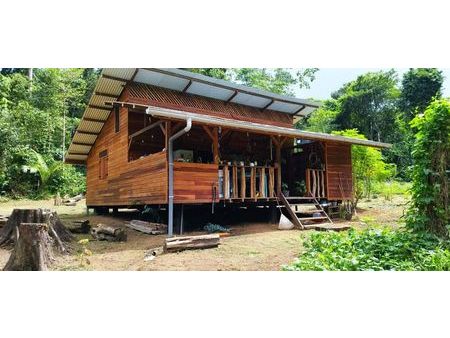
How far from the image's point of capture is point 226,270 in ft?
18.0

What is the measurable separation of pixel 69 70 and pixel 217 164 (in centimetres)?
2118

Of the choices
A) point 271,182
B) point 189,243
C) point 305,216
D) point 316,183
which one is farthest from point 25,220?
point 316,183

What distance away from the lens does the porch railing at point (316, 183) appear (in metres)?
12.0

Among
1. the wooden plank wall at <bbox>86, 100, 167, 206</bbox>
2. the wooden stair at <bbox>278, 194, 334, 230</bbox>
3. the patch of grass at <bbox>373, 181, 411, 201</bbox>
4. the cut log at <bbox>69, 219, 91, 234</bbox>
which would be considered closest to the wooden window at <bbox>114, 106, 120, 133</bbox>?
the wooden plank wall at <bbox>86, 100, 167, 206</bbox>

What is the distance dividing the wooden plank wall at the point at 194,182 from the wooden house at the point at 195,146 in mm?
25

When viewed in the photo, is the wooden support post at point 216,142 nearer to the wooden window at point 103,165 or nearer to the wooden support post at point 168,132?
the wooden support post at point 168,132

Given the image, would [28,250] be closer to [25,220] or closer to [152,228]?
[25,220]

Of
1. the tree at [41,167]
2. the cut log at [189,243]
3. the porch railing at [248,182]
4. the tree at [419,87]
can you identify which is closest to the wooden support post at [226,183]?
the porch railing at [248,182]

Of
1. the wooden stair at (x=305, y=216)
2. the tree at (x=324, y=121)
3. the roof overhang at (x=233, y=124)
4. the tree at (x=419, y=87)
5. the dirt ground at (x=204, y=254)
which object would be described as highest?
the tree at (x=419, y=87)

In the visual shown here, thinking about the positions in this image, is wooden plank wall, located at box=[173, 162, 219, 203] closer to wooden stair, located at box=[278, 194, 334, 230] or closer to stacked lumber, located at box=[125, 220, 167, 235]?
stacked lumber, located at box=[125, 220, 167, 235]

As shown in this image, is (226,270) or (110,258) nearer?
(226,270)
